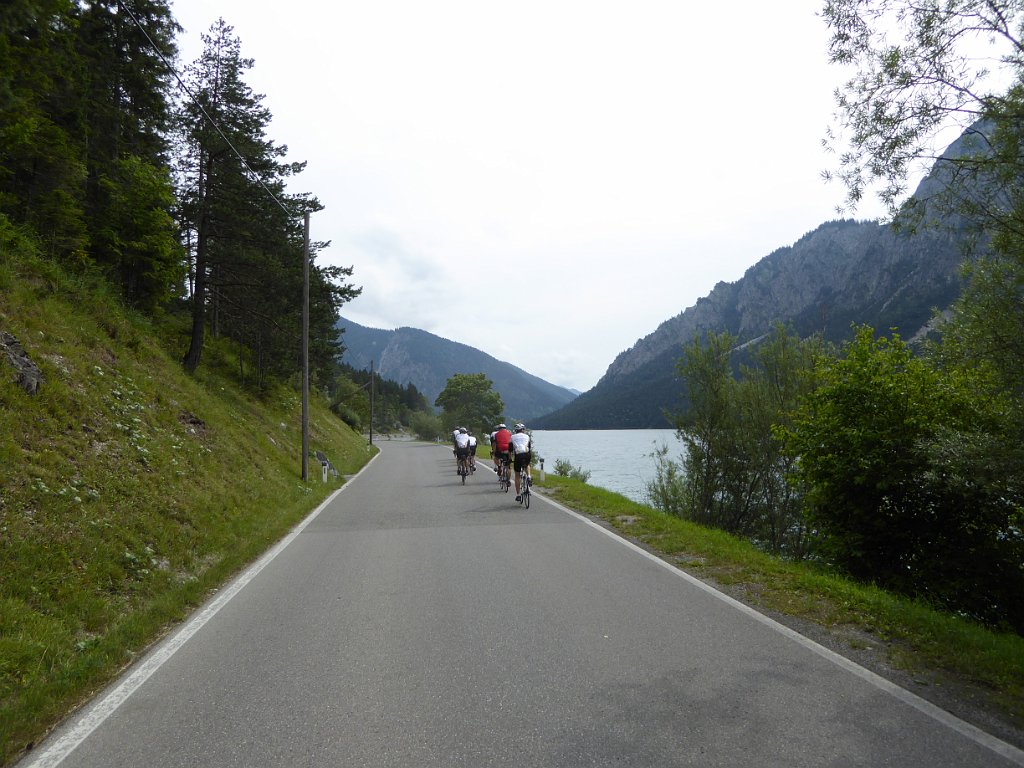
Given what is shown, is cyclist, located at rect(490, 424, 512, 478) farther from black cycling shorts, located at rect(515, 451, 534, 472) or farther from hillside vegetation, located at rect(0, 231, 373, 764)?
hillside vegetation, located at rect(0, 231, 373, 764)

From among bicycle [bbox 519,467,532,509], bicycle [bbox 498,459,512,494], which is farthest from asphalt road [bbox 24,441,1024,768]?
bicycle [bbox 498,459,512,494]

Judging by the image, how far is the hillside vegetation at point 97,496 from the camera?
4.53 metres

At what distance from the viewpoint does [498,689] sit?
379 cm

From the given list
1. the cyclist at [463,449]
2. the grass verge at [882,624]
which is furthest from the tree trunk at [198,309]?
the grass verge at [882,624]

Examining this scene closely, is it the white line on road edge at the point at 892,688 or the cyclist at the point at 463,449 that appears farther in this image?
the cyclist at the point at 463,449

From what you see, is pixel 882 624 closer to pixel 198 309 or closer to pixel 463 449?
pixel 463 449

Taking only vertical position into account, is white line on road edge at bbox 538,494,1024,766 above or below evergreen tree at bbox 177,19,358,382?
below

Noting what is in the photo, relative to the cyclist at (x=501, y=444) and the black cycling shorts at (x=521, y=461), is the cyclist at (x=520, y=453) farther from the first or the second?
the cyclist at (x=501, y=444)

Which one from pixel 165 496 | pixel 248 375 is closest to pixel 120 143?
pixel 248 375

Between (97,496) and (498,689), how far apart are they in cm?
624

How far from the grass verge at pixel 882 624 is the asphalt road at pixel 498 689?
43 centimetres

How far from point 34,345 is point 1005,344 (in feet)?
Answer: 43.1

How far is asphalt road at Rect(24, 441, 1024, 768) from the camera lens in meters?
3.04

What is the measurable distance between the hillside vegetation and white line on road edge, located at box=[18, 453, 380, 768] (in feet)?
0.54
